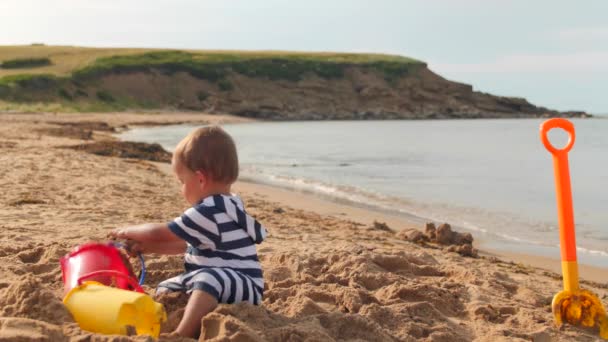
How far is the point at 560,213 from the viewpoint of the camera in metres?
3.33

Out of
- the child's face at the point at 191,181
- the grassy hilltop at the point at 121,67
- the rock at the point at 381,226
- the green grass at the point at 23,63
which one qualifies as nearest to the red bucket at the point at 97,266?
the child's face at the point at 191,181

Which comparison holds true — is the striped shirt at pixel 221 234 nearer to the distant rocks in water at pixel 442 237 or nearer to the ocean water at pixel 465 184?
the distant rocks in water at pixel 442 237

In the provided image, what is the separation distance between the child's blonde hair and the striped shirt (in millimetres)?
117

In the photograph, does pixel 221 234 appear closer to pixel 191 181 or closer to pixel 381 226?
pixel 191 181

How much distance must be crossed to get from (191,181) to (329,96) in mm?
52251

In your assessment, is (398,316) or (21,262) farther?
(21,262)

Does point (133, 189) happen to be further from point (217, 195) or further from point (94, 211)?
point (217, 195)

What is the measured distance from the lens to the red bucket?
2916 mm

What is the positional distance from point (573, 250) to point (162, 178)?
6.98 metres

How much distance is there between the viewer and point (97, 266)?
2945mm

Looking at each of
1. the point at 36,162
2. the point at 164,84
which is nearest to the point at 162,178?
the point at 36,162

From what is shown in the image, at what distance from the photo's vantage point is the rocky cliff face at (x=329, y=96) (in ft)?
157

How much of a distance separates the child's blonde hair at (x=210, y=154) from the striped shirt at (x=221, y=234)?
4.6 inches

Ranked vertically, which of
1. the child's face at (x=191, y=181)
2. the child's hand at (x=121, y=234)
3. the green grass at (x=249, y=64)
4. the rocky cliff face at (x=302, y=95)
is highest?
the green grass at (x=249, y=64)
